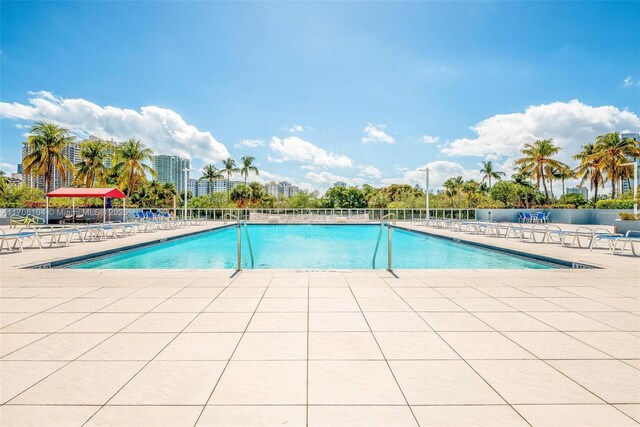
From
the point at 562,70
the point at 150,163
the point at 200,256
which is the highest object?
the point at 562,70

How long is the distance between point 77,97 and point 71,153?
3289cm

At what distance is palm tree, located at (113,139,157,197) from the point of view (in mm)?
28250

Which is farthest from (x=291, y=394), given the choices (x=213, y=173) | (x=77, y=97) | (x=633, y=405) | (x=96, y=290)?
(x=213, y=173)

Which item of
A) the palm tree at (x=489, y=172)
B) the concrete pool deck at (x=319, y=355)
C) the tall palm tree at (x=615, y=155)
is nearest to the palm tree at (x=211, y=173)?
the palm tree at (x=489, y=172)

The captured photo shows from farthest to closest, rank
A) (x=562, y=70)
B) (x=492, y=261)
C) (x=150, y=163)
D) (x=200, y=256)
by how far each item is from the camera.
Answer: (x=150, y=163), (x=562, y=70), (x=200, y=256), (x=492, y=261)

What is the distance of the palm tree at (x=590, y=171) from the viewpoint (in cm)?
2720

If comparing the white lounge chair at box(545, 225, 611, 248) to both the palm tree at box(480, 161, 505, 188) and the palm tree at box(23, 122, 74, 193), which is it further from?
the palm tree at box(480, 161, 505, 188)

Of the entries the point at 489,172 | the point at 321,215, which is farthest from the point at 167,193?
the point at 489,172

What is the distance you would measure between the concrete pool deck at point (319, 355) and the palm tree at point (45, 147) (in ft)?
82.2

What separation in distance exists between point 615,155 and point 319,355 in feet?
108

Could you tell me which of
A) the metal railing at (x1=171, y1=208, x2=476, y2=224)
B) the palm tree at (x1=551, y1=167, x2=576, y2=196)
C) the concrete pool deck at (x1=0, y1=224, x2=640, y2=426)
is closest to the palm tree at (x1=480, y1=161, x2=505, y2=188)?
the palm tree at (x1=551, y1=167, x2=576, y2=196)

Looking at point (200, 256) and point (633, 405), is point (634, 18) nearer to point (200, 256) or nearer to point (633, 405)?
point (633, 405)

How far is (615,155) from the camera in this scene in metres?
24.7

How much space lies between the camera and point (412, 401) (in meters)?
1.65
